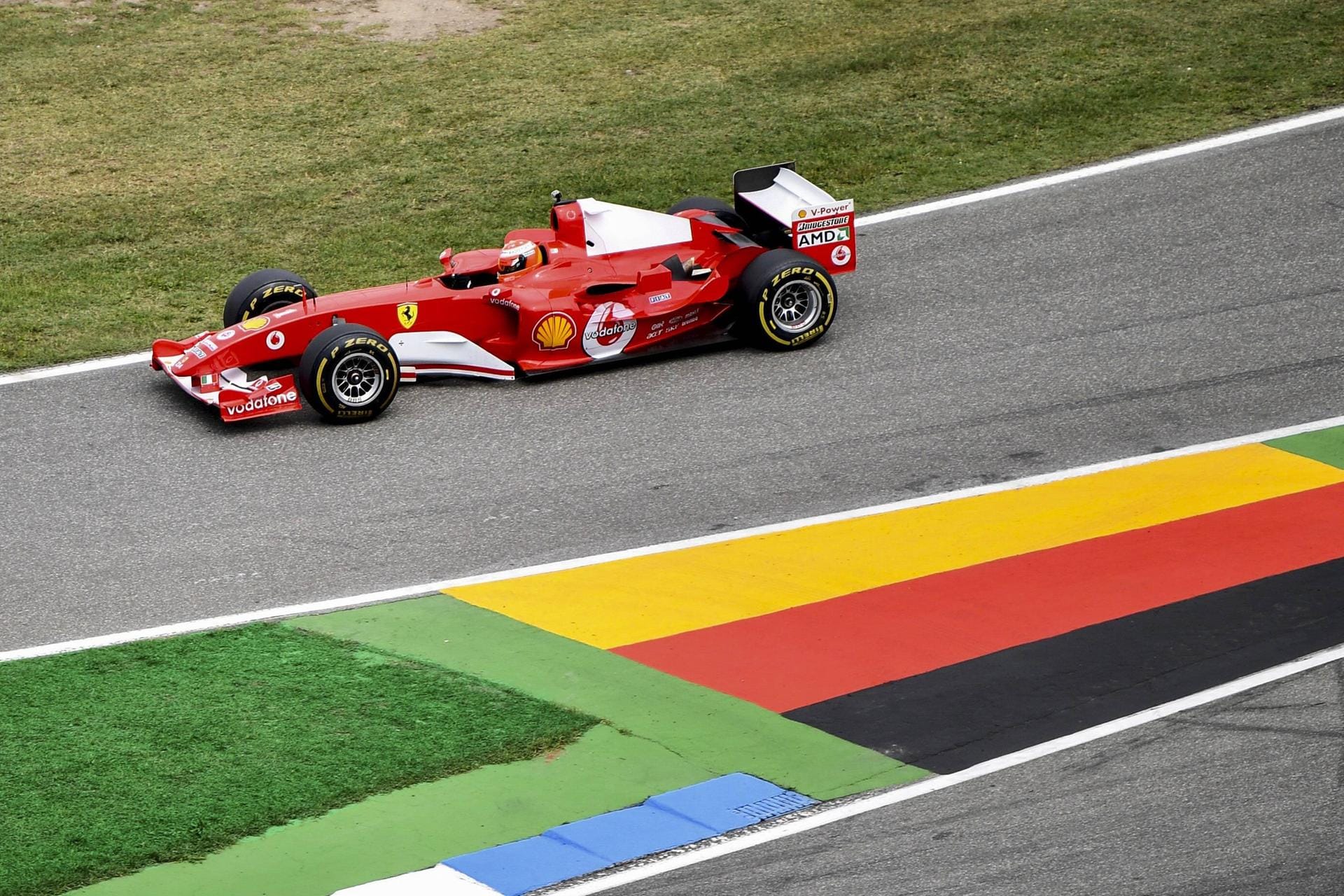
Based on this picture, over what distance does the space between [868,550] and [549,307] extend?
3.42 metres

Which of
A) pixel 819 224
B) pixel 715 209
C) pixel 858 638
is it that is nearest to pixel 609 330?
pixel 715 209

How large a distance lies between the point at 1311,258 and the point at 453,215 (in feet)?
27.3

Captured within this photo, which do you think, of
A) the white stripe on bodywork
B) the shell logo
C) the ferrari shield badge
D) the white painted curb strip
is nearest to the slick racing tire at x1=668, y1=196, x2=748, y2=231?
the shell logo

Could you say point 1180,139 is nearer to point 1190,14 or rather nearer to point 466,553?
point 1190,14

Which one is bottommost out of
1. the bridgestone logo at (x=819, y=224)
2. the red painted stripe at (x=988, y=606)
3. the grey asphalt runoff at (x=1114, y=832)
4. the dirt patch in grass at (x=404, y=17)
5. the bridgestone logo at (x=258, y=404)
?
the grey asphalt runoff at (x=1114, y=832)

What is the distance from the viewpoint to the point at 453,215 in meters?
16.5

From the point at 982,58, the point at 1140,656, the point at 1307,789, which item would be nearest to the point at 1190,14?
the point at 982,58

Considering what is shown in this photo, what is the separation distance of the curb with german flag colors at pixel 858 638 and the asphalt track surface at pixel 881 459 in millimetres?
404

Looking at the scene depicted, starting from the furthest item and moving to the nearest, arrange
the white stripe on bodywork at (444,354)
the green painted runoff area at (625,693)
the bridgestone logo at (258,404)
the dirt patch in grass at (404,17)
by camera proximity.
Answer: the dirt patch in grass at (404,17) < the white stripe on bodywork at (444,354) < the bridgestone logo at (258,404) < the green painted runoff area at (625,693)

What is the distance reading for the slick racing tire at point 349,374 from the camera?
455 inches

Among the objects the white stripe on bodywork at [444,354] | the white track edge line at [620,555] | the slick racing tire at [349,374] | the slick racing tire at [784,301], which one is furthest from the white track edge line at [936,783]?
the white stripe on bodywork at [444,354]

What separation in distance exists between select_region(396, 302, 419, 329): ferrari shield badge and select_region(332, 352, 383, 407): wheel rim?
569mm

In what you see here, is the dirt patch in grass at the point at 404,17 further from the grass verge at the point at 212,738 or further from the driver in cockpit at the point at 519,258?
the grass verge at the point at 212,738

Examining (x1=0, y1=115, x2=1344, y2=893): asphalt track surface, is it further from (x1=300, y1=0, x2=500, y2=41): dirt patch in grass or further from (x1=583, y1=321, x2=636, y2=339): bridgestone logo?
(x1=300, y1=0, x2=500, y2=41): dirt patch in grass
